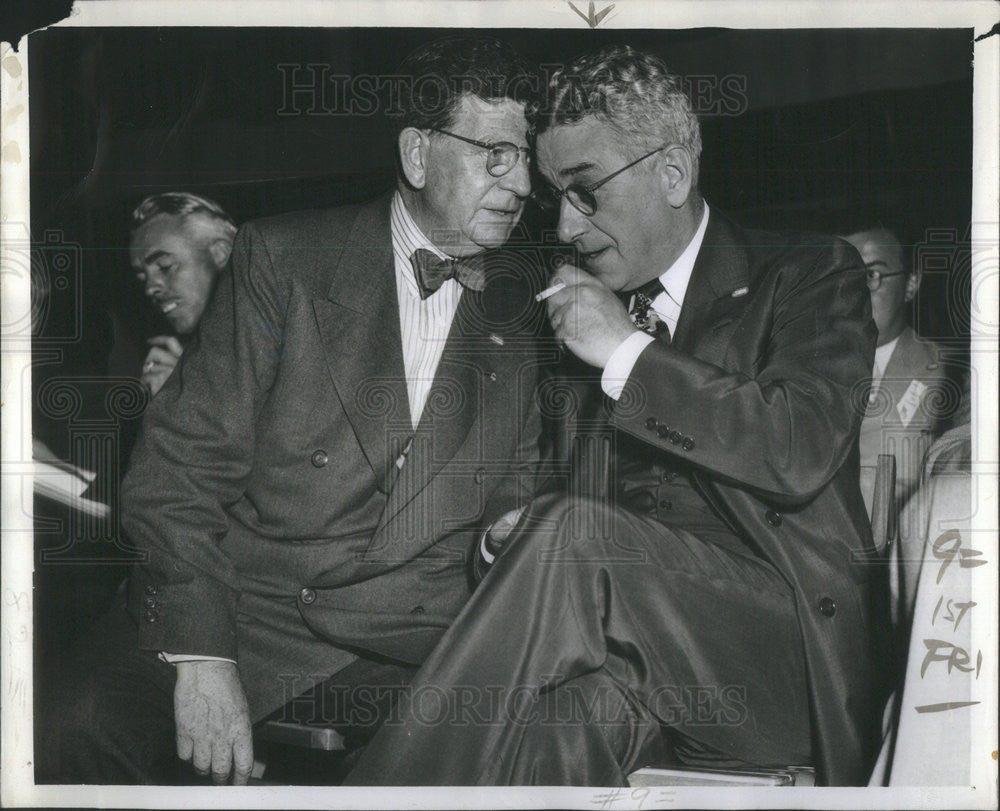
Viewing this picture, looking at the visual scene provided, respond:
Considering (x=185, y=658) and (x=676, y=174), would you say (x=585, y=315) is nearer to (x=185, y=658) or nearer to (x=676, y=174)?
(x=676, y=174)

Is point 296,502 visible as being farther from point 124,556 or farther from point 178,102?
point 178,102

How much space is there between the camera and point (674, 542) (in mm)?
3455

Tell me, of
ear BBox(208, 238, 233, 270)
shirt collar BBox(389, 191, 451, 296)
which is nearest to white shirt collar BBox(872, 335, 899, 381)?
shirt collar BBox(389, 191, 451, 296)

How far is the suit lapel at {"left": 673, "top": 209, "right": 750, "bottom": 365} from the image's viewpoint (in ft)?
11.5

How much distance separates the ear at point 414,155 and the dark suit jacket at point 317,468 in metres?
0.30

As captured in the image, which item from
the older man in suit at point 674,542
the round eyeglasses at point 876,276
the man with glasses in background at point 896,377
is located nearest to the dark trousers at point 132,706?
→ the older man in suit at point 674,542

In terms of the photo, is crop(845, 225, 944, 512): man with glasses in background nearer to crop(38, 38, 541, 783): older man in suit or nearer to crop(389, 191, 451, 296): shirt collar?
crop(38, 38, 541, 783): older man in suit

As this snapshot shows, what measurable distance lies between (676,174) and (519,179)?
1.54ft

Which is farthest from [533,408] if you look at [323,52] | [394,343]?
[323,52]

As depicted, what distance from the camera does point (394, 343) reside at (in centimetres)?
362

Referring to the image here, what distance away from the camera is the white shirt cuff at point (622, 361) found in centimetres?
345

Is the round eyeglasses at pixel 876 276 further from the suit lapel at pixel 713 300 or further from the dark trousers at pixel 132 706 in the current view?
the dark trousers at pixel 132 706

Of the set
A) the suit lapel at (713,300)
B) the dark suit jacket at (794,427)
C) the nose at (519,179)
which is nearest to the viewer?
the dark suit jacket at (794,427)

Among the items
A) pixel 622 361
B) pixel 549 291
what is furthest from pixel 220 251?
pixel 622 361
